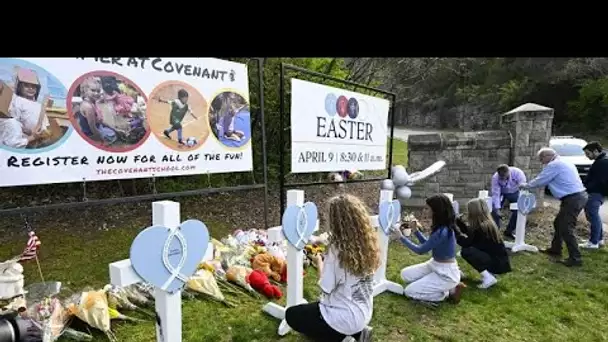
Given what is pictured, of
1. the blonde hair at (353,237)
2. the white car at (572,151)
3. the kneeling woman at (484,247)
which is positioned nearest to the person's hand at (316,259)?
the kneeling woman at (484,247)

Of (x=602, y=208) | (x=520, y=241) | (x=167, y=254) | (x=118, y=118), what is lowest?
(x=602, y=208)

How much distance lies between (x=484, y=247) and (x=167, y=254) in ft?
11.1

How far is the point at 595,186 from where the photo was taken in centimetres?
561

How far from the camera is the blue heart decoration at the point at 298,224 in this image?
3125mm

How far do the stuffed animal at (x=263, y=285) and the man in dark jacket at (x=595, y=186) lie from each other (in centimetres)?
472

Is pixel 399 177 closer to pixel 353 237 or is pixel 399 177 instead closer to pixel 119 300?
pixel 353 237

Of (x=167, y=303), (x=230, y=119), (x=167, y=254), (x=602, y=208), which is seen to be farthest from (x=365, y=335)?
(x=602, y=208)

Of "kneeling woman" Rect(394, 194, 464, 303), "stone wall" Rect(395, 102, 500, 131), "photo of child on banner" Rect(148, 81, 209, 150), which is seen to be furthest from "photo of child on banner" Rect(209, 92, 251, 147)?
"stone wall" Rect(395, 102, 500, 131)

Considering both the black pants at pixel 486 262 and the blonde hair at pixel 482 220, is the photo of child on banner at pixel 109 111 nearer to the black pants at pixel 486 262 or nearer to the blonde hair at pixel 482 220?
the blonde hair at pixel 482 220

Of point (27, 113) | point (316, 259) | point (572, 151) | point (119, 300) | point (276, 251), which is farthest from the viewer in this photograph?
point (572, 151)

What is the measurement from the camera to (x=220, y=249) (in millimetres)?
4062

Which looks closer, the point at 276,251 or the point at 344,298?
the point at 344,298
